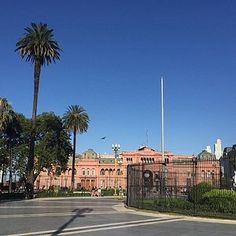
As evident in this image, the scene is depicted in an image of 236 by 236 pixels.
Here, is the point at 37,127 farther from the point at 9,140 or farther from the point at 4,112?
the point at 4,112

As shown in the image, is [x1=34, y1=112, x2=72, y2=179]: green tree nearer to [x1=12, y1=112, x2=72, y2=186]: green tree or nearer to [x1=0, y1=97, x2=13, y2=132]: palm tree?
[x1=12, y1=112, x2=72, y2=186]: green tree

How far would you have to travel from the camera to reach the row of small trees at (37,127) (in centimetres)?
5319

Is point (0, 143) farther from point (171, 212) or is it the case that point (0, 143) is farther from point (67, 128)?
point (171, 212)

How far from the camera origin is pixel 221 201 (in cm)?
2569

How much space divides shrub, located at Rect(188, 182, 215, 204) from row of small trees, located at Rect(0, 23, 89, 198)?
26.9m

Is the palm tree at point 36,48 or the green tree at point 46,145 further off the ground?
the palm tree at point 36,48

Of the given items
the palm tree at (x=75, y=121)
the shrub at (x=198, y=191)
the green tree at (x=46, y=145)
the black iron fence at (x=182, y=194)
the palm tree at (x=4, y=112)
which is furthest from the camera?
the palm tree at (x=75, y=121)

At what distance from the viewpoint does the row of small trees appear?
53188mm

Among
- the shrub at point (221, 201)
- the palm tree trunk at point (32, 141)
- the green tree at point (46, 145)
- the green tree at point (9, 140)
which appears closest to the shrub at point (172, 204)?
the shrub at point (221, 201)

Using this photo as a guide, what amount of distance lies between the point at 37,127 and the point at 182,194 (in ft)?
132

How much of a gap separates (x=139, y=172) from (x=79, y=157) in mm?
112755

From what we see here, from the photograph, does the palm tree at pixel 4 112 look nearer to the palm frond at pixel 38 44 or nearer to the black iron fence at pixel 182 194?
the palm frond at pixel 38 44

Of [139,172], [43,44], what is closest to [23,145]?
[43,44]

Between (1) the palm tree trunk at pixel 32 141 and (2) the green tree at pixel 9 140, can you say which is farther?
(2) the green tree at pixel 9 140
